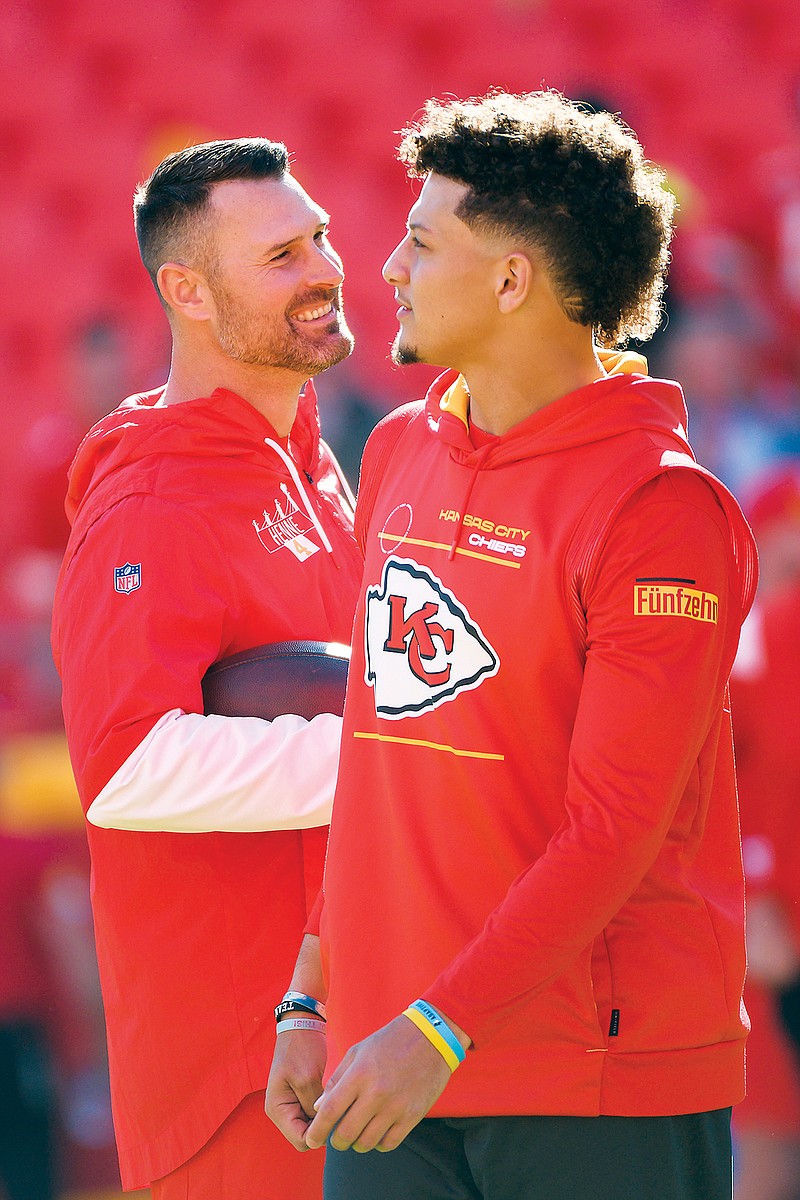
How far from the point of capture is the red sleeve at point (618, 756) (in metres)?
1.02

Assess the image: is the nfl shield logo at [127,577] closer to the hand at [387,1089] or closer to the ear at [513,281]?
the ear at [513,281]

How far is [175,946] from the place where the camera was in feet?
5.41

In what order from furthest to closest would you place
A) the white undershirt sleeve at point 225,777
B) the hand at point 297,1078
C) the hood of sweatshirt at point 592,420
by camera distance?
the white undershirt sleeve at point 225,777 < the hand at point 297,1078 < the hood of sweatshirt at point 592,420

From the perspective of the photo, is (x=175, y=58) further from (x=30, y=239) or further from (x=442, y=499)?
(x=442, y=499)

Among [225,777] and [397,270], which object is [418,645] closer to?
[397,270]

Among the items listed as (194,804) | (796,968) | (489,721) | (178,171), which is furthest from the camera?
(796,968)

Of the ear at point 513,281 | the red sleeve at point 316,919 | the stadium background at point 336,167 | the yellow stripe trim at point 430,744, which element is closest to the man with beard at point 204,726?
the red sleeve at point 316,919

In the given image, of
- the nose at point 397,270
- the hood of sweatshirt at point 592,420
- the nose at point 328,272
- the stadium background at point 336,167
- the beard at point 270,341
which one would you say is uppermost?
the stadium background at point 336,167

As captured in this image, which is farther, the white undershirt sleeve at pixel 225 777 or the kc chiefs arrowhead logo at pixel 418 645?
the white undershirt sleeve at pixel 225 777

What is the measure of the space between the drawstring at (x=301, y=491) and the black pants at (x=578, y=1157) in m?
0.84

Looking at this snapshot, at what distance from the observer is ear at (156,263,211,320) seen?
6.12ft

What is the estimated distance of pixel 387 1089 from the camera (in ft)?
3.30

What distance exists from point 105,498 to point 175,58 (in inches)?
115

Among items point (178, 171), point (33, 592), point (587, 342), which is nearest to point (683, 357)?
point (33, 592)
